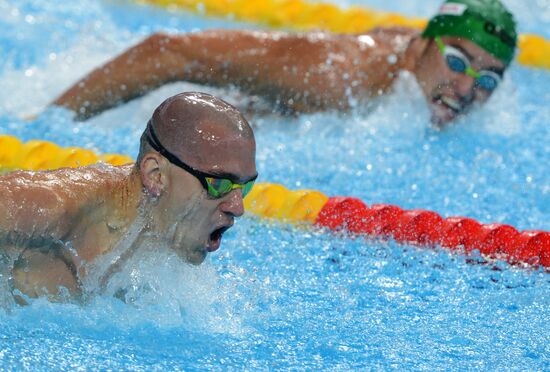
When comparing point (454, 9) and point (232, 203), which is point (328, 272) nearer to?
point (232, 203)

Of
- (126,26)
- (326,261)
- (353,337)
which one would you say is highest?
(353,337)

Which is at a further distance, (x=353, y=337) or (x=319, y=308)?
(x=319, y=308)

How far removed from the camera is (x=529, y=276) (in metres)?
3.29

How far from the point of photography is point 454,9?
445 cm

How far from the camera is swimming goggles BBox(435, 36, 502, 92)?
4.37 metres

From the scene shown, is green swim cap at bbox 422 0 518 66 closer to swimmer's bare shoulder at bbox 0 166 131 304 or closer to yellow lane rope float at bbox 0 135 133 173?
yellow lane rope float at bbox 0 135 133 173

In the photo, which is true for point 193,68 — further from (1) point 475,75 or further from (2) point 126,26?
(2) point 126,26

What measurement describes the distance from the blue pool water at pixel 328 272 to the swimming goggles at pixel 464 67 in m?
0.21

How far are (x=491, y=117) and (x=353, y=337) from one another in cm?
249

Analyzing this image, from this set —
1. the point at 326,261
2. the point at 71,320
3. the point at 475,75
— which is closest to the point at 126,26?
the point at 475,75

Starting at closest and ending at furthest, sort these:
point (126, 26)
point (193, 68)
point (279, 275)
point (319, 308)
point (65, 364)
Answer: point (65, 364) → point (319, 308) → point (279, 275) → point (193, 68) → point (126, 26)

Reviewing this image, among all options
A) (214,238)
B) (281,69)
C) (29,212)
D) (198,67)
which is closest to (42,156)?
(198,67)

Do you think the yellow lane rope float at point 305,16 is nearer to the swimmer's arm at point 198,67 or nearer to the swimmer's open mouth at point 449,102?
the swimmer's open mouth at point 449,102

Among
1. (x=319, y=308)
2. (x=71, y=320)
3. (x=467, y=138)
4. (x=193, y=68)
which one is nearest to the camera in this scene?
(x=71, y=320)
